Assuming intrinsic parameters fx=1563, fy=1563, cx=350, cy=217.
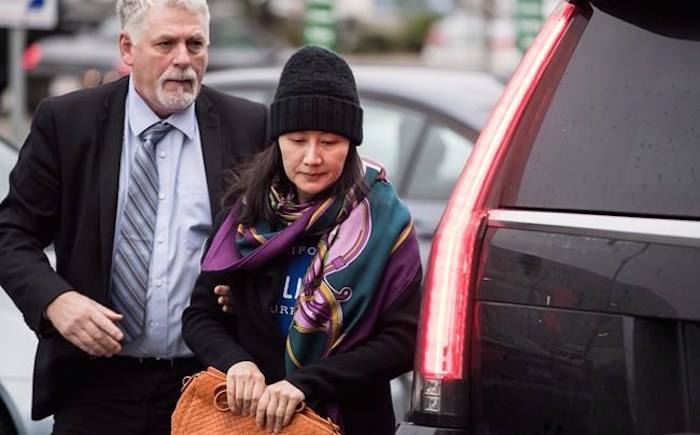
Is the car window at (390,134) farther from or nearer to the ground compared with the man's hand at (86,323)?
farther from the ground

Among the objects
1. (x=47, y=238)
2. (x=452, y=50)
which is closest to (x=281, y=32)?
(x=452, y=50)

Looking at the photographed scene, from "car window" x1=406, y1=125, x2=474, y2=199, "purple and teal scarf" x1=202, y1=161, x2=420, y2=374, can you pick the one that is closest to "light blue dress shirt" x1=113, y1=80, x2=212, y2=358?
"purple and teal scarf" x1=202, y1=161, x2=420, y2=374

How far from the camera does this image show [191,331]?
3701 mm

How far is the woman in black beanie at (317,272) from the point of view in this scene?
3459 millimetres

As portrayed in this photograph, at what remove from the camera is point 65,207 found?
155 inches

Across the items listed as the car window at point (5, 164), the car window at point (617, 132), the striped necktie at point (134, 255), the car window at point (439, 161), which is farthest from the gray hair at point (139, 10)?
the car window at point (439, 161)

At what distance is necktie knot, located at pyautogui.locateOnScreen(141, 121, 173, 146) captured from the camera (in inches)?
157

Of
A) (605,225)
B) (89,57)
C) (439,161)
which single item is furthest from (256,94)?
(89,57)

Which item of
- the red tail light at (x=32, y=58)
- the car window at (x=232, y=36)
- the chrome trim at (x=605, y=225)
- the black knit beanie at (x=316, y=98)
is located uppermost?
the car window at (x=232, y=36)

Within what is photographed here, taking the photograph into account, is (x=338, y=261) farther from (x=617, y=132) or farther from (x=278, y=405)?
(x=617, y=132)

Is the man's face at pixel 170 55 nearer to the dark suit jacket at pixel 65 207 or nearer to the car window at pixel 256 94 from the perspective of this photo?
the dark suit jacket at pixel 65 207

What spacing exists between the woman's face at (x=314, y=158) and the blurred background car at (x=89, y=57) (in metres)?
15.7

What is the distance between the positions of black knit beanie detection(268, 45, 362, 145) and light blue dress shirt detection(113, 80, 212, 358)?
447 millimetres

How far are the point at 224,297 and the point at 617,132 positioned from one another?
3.56 feet
